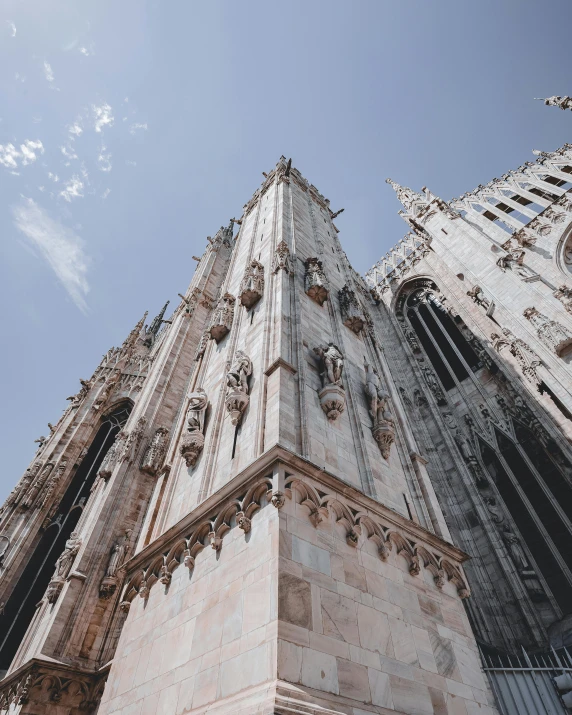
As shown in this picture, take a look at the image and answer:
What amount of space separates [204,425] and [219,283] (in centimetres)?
1699

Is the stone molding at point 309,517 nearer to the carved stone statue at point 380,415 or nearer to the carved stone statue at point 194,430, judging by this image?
the carved stone statue at point 194,430

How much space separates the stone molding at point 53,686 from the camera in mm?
7930

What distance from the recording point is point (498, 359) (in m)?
16.5

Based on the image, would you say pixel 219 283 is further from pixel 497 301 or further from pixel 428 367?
pixel 497 301

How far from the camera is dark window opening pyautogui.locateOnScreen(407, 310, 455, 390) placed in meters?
19.0

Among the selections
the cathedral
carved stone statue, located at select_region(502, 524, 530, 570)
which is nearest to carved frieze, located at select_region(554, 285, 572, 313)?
the cathedral

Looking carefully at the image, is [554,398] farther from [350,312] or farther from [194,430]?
[194,430]

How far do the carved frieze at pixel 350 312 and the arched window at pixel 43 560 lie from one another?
11258 millimetres

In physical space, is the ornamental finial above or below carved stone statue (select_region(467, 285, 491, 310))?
above

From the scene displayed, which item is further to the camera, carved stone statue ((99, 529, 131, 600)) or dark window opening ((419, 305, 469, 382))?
dark window opening ((419, 305, 469, 382))

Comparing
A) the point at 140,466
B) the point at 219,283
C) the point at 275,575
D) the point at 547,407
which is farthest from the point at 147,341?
the point at 275,575

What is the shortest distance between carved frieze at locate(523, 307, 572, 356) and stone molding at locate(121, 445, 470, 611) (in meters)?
8.89

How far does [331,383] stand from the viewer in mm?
8820

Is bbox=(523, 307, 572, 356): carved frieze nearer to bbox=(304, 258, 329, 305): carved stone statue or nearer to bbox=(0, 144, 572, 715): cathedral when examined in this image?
bbox=(0, 144, 572, 715): cathedral
